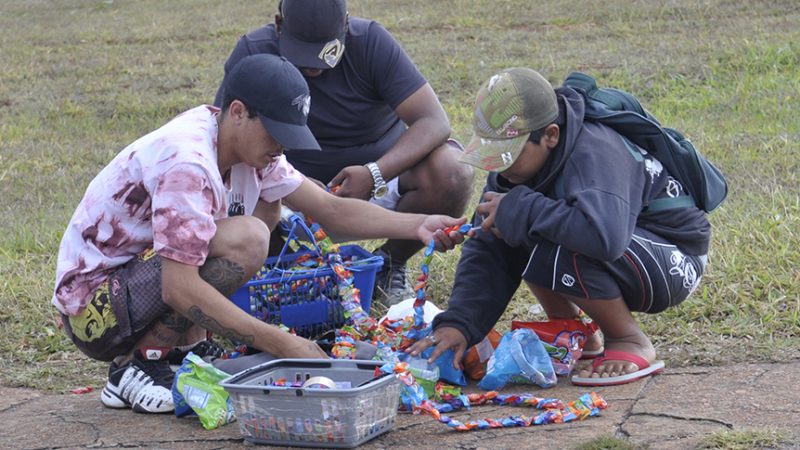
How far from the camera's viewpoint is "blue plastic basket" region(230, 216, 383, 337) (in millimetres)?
4102

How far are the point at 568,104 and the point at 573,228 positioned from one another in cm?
47

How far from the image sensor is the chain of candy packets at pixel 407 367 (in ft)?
11.2

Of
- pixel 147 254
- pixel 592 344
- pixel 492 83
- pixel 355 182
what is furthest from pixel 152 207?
pixel 592 344

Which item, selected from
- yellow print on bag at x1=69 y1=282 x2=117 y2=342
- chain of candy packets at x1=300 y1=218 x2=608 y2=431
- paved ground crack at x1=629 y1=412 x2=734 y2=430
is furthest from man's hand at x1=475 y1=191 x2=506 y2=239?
Result: yellow print on bag at x1=69 y1=282 x2=117 y2=342

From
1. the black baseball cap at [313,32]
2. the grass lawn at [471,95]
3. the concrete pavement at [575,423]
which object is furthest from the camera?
the black baseball cap at [313,32]

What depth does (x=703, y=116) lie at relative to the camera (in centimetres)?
787

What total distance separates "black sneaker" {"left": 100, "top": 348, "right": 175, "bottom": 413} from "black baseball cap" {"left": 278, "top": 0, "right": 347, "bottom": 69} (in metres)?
1.49

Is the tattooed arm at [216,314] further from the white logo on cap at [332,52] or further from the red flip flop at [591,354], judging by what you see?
the white logo on cap at [332,52]

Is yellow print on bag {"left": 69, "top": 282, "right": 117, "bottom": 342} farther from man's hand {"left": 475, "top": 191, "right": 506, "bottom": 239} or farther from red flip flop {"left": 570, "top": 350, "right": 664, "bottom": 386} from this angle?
red flip flop {"left": 570, "top": 350, "right": 664, "bottom": 386}

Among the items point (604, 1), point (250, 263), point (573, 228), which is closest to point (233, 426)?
point (250, 263)

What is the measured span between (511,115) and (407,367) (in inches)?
34.7

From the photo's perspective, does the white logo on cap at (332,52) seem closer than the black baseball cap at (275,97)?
No

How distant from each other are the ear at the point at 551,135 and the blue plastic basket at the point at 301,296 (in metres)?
0.92

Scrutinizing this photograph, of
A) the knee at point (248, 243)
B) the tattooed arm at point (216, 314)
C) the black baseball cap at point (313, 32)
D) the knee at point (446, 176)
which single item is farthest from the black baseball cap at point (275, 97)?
the knee at point (446, 176)
